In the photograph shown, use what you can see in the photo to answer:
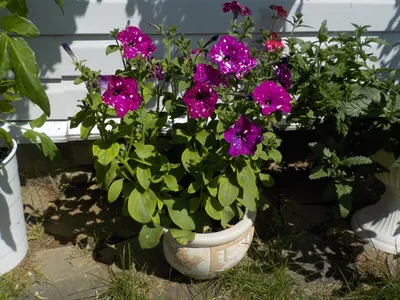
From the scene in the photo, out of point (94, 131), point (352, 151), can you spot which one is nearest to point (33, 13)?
point (94, 131)

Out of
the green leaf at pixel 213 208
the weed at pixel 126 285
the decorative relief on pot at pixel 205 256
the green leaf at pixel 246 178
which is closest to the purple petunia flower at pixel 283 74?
the green leaf at pixel 246 178

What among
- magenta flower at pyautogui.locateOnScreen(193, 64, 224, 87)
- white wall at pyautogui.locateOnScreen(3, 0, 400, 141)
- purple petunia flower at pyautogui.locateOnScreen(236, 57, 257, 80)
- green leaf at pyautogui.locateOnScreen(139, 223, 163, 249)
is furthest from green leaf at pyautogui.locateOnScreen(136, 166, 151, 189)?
white wall at pyautogui.locateOnScreen(3, 0, 400, 141)

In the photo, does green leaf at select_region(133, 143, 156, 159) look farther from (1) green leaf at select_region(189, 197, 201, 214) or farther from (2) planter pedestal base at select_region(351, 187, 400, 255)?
(2) planter pedestal base at select_region(351, 187, 400, 255)

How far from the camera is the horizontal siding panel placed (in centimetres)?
297

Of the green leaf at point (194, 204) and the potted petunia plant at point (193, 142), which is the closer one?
the potted petunia plant at point (193, 142)

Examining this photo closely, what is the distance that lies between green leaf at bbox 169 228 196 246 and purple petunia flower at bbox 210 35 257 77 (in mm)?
820

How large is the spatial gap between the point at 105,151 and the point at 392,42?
2082 mm

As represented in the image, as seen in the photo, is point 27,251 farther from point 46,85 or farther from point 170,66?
point 170,66

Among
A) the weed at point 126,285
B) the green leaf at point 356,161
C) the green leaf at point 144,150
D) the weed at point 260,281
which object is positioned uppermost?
the green leaf at point 356,161

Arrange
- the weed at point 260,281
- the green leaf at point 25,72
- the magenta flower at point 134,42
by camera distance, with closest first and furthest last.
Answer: the green leaf at point 25,72, the magenta flower at point 134,42, the weed at point 260,281

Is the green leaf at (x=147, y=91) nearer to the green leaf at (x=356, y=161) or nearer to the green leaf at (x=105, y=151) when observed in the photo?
the green leaf at (x=105, y=151)

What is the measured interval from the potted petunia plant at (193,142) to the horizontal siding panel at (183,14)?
0.49 metres

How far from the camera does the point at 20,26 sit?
7.16ft

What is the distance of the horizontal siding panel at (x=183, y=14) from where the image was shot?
2971mm
